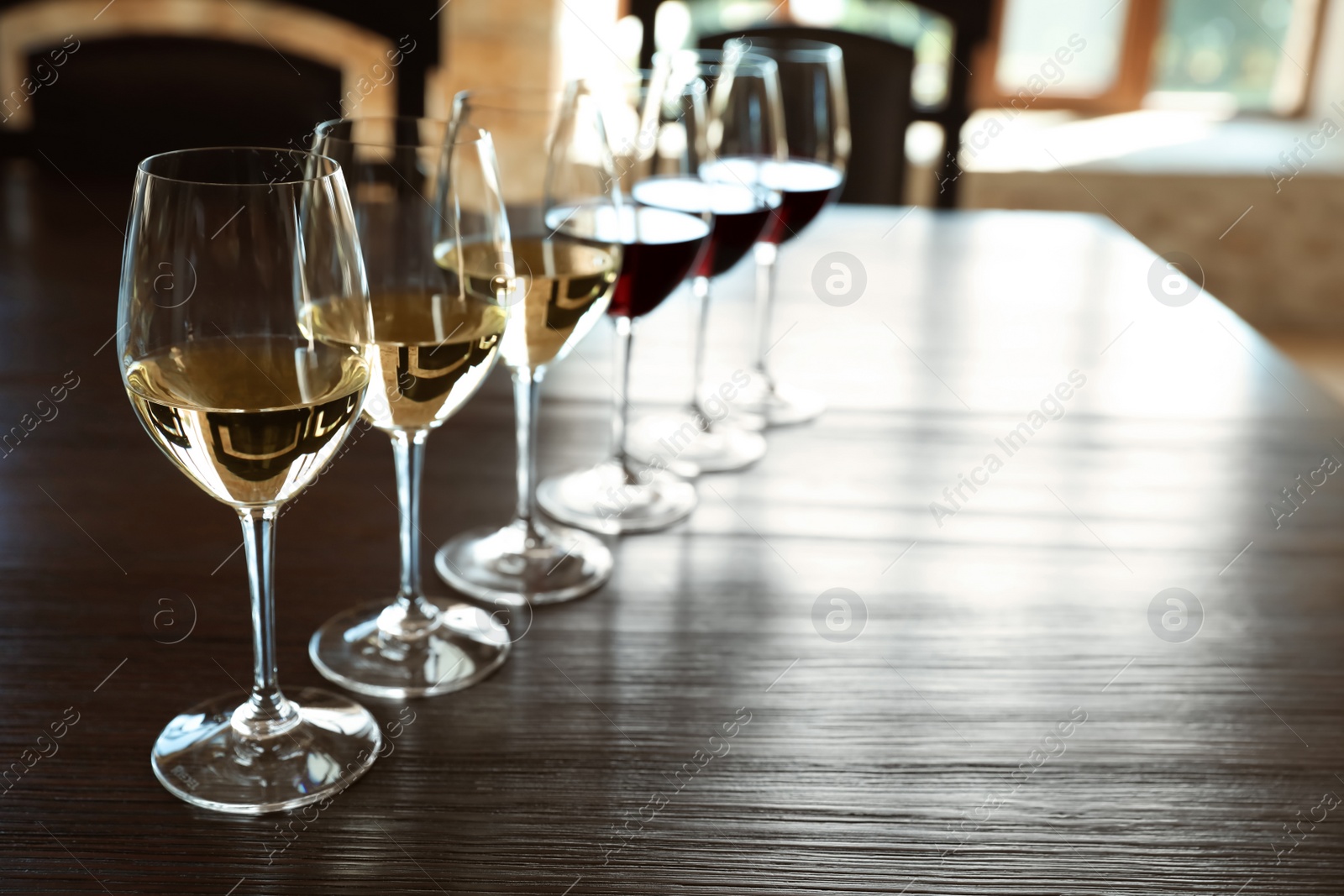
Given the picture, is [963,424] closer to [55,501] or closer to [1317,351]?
[55,501]

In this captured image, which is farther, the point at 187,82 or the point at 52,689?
the point at 187,82

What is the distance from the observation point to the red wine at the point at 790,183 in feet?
3.24

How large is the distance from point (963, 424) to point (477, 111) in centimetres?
48

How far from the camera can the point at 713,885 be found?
52 centimetres

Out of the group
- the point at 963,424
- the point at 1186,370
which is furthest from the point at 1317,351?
the point at 963,424

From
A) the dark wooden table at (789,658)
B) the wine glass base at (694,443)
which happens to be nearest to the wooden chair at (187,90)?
the dark wooden table at (789,658)

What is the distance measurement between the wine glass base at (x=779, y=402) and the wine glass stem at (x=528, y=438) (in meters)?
0.27

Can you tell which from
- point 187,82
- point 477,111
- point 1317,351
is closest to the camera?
point 477,111

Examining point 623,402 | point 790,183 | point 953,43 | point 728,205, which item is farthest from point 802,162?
point 953,43

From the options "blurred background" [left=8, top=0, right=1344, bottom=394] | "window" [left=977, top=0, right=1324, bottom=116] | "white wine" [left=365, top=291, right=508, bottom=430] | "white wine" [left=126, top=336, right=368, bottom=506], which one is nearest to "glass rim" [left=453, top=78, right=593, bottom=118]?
"white wine" [left=365, top=291, right=508, bottom=430]

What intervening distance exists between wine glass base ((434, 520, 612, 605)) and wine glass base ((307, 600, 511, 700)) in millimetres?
37

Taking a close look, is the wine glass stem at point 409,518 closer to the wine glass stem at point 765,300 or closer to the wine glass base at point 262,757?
the wine glass base at point 262,757

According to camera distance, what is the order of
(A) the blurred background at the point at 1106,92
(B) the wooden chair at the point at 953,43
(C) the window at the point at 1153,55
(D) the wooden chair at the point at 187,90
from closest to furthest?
1. (D) the wooden chair at the point at 187,90
2. (B) the wooden chair at the point at 953,43
3. (A) the blurred background at the point at 1106,92
4. (C) the window at the point at 1153,55

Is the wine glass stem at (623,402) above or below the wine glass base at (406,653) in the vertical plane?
above
